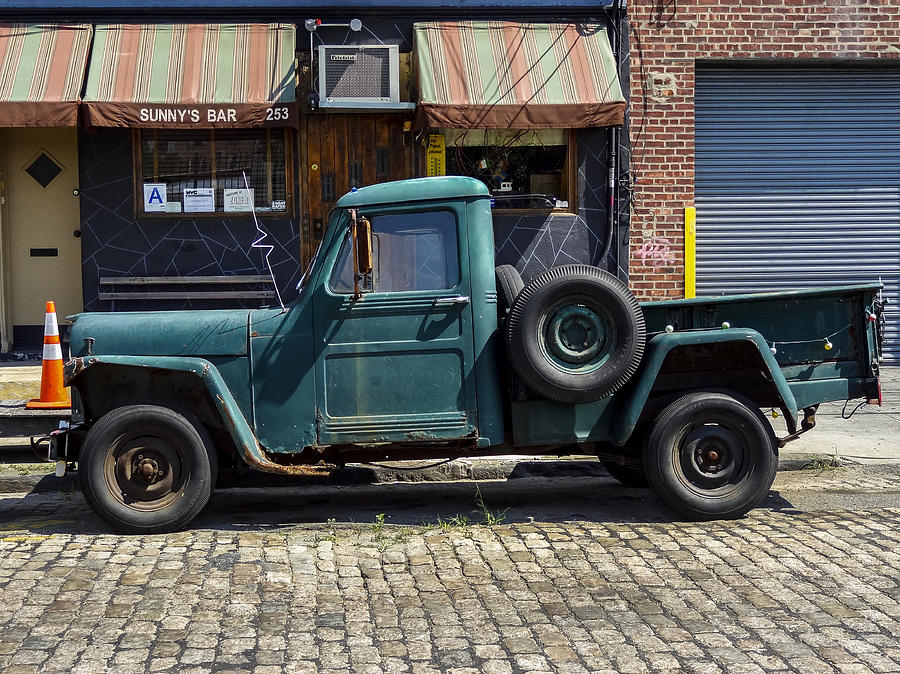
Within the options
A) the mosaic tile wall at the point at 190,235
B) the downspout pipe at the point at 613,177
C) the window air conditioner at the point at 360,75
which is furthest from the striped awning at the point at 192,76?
the downspout pipe at the point at 613,177

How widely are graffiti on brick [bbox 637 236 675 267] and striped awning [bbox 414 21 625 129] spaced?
5.82 feet

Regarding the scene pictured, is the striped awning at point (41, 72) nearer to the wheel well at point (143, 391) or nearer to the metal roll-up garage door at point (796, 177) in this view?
the wheel well at point (143, 391)

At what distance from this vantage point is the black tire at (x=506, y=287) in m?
6.53

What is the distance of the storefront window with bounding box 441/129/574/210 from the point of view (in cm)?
1246

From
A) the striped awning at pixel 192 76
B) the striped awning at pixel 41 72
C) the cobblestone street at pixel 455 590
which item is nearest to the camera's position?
the cobblestone street at pixel 455 590

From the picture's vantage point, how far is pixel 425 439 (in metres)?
6.32

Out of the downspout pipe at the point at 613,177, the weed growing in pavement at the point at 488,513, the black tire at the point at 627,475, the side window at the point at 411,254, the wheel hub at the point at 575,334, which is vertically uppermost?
the downspout pipe at the point at 613,177

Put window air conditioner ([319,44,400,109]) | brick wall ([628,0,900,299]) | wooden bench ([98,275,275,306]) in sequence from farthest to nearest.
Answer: brick wall ([628,0,900,299]) → wooden bench ([98,275,275,306]) → window air conditioner ([319,44,400,109])

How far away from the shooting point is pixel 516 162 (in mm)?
12586

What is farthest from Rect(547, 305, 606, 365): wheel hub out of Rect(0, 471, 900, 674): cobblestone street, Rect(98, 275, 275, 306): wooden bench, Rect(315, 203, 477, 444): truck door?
Rect(98, 275, 275, 306): wooden bench

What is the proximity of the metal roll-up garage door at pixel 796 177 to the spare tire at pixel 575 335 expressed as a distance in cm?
724

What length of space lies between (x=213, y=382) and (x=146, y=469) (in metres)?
0.68

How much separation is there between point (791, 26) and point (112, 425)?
9.87 m

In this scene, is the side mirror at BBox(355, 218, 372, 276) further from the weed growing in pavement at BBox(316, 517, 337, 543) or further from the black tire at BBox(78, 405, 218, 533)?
the weed growing in pavement at BBox(316, 517, 337, 543)
